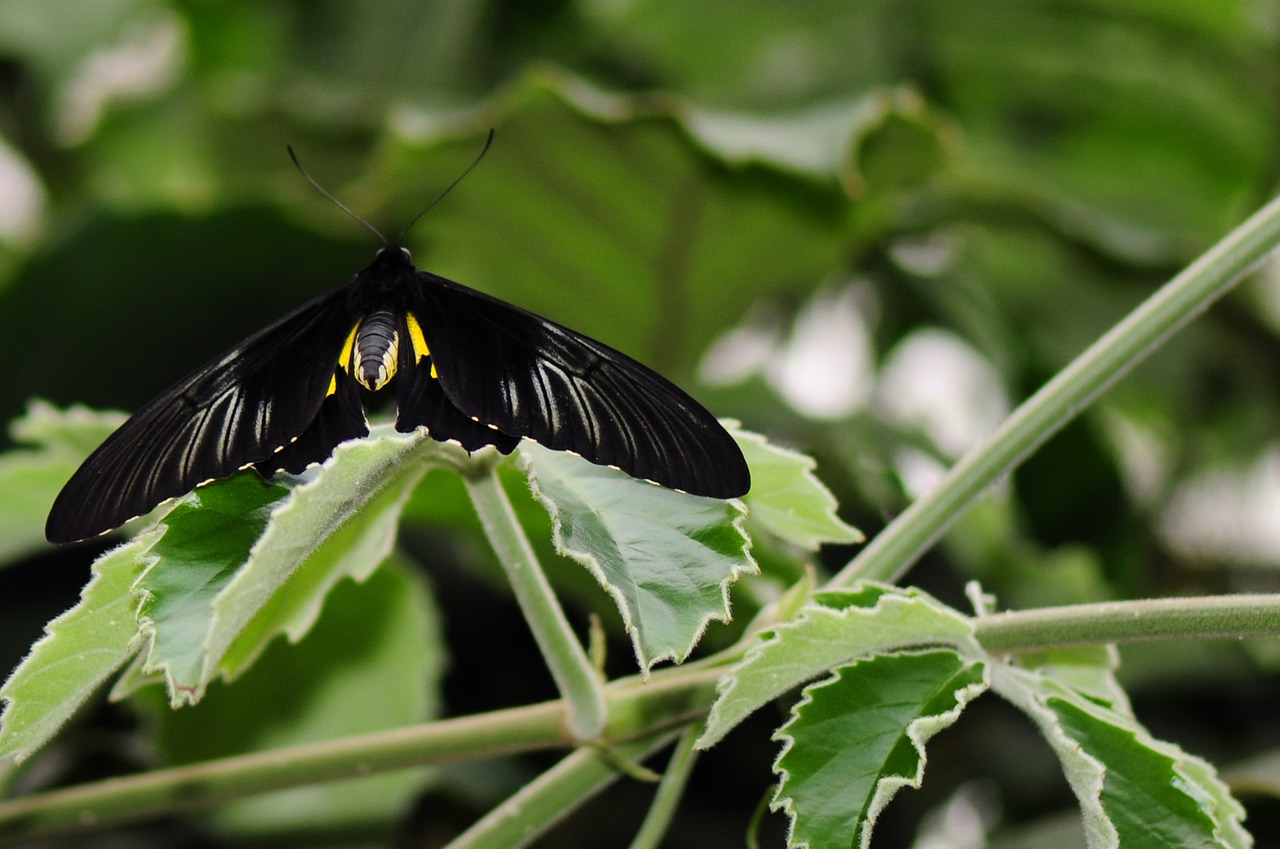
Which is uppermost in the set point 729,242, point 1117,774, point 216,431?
point 729,242

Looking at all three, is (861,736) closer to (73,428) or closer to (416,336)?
(416,336)

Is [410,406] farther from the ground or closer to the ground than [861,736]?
farther from the ground

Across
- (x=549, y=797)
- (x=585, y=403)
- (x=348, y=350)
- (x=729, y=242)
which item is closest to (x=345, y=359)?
(x=348, y=350)

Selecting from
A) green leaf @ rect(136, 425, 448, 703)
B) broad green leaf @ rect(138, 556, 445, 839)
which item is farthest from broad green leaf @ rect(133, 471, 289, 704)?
broad green leaf @ rect(138, 556, 445, 839)

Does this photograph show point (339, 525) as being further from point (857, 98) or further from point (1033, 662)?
point (857, 98)

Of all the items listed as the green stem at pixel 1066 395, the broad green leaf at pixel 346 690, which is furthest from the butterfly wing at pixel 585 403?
the broad green leaf at pixel 346 690

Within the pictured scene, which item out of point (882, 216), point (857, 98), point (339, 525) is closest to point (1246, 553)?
point (882, 216)

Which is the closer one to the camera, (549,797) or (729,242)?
(549,797)

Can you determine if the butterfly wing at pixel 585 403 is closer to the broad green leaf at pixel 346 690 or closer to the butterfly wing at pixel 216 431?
the butterfly wing at pixel 216 431
